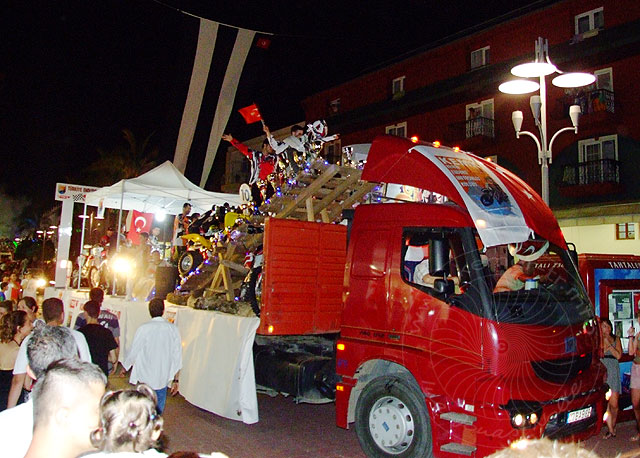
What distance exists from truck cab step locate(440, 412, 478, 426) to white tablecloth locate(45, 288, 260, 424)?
2988 millimetres

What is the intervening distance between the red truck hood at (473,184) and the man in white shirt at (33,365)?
3653 millimetres

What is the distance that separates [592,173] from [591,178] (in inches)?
7.9

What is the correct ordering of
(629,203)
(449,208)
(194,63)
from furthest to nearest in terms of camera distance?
(629,203)
(194,63)
(449,208)

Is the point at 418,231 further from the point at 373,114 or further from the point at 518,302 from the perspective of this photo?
the point at 373,114

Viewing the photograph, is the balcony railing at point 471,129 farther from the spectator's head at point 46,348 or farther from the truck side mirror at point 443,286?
the spectator's head at point 46,348

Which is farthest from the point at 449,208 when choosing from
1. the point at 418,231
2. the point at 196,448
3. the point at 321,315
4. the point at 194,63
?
the point at 194,63

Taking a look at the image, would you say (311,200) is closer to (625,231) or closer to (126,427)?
(126,427)

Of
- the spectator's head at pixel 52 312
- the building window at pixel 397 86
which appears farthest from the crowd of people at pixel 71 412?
the building window at pixel 397 86

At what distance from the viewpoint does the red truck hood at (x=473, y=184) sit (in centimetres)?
551

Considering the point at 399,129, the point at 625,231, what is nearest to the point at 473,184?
the point at 625,231

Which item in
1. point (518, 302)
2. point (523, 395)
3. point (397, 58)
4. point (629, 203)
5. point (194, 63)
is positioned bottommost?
point (523, 395)

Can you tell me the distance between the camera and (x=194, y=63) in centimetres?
1483

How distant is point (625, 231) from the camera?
20.2 meters

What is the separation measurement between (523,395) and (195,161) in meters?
12.5
